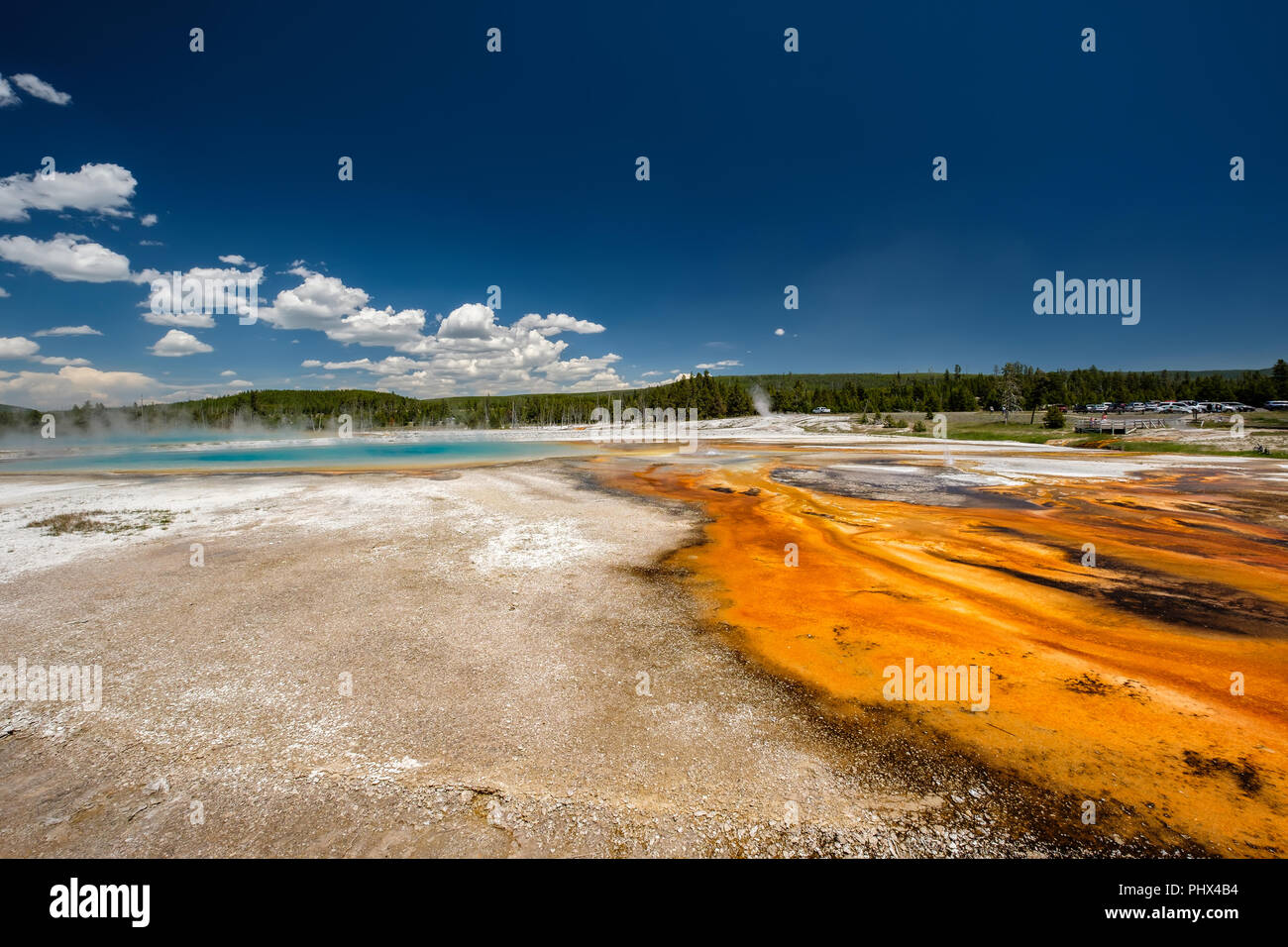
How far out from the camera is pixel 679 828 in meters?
3.27

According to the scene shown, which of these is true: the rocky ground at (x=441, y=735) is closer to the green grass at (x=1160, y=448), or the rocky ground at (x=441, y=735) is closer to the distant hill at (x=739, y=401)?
the green grass at (x=1160, y=448)

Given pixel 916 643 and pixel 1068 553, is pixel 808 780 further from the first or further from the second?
pixel 1068 553

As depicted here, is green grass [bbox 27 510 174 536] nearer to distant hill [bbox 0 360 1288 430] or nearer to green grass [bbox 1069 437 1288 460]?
green grass [bbox 1069 437 1288 460]

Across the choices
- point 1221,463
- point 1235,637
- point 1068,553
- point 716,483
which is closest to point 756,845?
point 1235,637

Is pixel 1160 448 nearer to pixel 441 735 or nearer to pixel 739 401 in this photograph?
pixel 441 735

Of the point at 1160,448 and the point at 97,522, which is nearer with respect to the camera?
the point at 97,522

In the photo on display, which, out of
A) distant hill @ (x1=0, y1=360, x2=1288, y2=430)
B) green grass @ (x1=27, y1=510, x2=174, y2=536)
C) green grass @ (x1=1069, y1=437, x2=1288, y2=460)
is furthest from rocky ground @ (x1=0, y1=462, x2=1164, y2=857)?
distant hill @ (x1=0, y1=360, x2=1288, y2=430)

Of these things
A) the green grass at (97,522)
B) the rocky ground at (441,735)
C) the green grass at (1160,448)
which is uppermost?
the green grass at (1160,448)

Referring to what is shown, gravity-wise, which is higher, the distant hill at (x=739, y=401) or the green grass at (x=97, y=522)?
the distant hill at (x=739, y=401)

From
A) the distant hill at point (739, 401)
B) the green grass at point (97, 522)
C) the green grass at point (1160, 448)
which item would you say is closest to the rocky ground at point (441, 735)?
the green grass at point (97, 522)

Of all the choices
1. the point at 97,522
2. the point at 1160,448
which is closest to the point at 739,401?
the point at 1160,448

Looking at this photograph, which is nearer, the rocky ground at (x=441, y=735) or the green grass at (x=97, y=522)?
the rocky ground at (x=441, y=735)
